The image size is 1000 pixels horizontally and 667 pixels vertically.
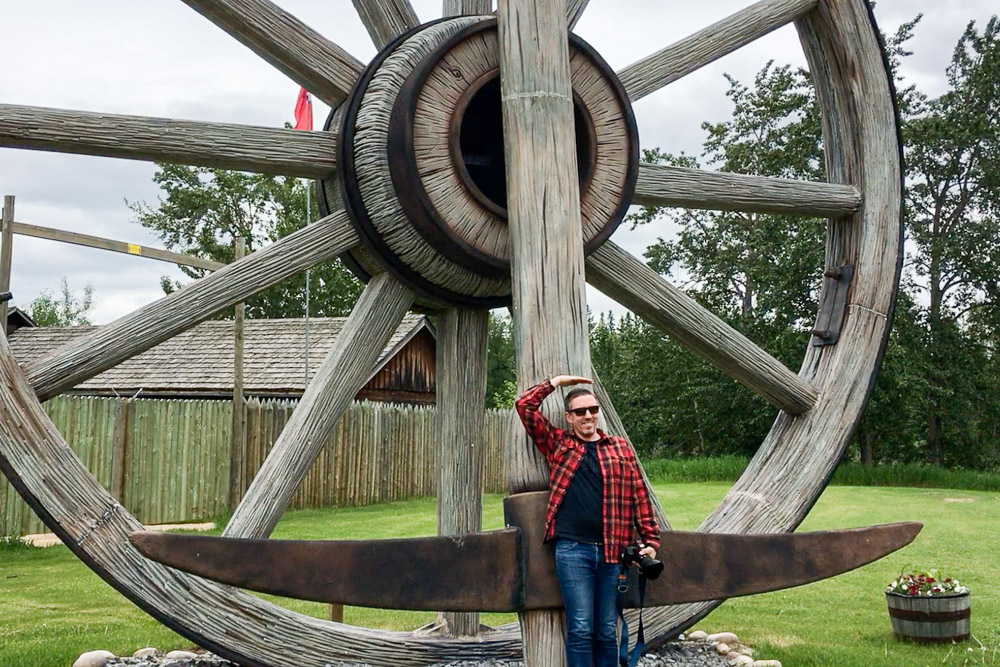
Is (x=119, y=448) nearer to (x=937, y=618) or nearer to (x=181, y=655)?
(x=181, y=655)

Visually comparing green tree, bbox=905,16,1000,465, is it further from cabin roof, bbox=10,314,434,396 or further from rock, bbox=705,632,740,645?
rock, bbox=705,632,740,645

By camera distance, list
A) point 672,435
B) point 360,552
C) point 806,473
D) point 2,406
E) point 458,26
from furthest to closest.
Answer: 1. point 672,435
2. point 806,473
3. point 458,26
4. point 2,406
5. point 360,552

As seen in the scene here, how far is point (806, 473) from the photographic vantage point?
14.2 feet

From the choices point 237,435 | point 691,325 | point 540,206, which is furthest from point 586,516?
point 237,435

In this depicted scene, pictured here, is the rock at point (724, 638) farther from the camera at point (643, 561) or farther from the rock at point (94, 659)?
the rock at point (94, 659)

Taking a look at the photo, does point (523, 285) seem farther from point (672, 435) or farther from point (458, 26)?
point (672, 435)

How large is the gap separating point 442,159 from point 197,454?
9.59 m

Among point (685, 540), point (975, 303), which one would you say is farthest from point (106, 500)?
point (975, 303)

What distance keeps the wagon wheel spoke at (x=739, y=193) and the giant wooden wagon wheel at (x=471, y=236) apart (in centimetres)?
1

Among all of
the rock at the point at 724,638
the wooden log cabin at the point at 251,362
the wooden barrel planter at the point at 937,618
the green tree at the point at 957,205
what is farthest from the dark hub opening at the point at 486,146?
the green tree at the point at 957,205

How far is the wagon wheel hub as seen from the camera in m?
3.45

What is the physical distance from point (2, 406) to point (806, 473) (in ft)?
10.2

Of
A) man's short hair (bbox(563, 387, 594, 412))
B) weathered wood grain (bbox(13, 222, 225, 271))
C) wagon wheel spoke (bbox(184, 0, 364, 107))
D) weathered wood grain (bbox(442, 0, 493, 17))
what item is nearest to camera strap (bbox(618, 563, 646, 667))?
man's short hair (bbox(563, 387, 594, 412))

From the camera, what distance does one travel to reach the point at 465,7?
4.28 meters
